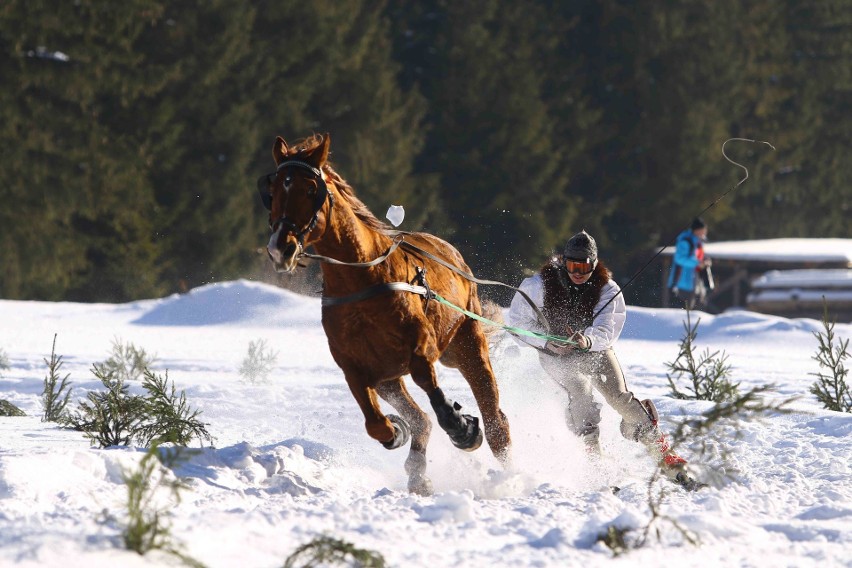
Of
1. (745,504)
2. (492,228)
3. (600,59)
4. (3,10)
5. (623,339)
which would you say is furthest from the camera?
(600,59)

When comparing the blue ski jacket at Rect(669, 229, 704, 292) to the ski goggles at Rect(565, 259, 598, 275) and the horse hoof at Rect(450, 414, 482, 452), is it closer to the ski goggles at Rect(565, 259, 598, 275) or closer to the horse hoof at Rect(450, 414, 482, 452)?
the ski goggles at Rect(565, 259, 598, 275)

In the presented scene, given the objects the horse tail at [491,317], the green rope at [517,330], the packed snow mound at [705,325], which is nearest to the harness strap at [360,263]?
the green rope at [517,330]

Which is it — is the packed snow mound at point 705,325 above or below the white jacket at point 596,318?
above

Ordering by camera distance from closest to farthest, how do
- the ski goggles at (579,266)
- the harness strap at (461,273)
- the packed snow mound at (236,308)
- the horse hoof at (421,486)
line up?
the horse hoof at (421,486)
the harness strap at (461,273)
the ski goggles at (579,266)
the packed snow mound at (236,308)

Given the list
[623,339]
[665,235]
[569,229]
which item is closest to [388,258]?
[623,339]

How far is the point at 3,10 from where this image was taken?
2116 cm

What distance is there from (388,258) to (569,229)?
23126 millimetres

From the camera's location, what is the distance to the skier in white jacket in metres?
7.20

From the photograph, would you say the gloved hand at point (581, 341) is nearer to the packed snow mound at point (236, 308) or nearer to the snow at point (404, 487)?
the snow at point (404, 487)

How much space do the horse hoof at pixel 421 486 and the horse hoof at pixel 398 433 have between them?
19 centimetres

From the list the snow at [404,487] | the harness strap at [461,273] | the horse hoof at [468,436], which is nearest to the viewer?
the snow at [404,487]

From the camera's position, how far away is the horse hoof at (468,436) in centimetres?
645

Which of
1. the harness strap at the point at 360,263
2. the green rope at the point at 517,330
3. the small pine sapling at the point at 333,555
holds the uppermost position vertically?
the harness strap at the point at 360,263

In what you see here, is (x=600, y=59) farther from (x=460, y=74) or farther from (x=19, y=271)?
(x=19, y=271)
